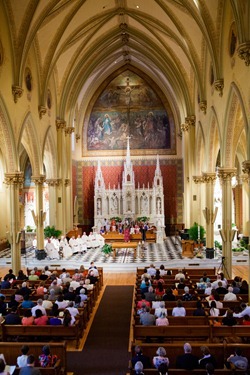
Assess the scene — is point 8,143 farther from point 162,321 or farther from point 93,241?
point 162,321

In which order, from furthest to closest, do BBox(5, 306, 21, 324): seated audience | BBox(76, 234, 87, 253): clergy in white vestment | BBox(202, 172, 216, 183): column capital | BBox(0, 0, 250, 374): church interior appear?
BBox(76, 234, 87, 253): clergy in white vestment
BBox(202, 172, 216, 183): column capital
BBox(0, 0, 250, 374): church interior
BBox(5, 306, 21, 324): seated audience

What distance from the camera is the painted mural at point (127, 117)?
36.4 meters

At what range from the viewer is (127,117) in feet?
120

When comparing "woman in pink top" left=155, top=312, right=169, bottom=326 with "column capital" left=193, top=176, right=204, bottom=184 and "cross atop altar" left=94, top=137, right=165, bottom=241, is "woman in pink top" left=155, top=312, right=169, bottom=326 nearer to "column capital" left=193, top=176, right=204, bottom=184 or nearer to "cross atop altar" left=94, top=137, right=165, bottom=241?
"column capital" left=193, top=176, right=204, bottom=184

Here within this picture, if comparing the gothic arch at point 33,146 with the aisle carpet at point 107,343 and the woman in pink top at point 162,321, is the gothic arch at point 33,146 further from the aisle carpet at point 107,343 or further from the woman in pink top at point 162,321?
the woman in pink top at point 162,321

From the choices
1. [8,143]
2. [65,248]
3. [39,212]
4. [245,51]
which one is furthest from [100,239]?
[245,51]

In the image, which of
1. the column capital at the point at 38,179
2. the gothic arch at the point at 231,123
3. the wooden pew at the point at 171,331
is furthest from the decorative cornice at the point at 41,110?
the wooden pew at the point at 171,331

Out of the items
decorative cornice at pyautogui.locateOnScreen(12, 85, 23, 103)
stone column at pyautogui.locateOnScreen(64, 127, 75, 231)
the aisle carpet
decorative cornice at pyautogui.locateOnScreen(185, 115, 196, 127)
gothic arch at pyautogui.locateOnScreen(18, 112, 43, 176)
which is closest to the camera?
the aisle carpet

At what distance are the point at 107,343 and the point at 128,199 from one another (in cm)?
2388

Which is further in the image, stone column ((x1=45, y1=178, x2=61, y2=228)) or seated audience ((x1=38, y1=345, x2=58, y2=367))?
stone column ((x1=45, y1=178, x2=61, y2=228))

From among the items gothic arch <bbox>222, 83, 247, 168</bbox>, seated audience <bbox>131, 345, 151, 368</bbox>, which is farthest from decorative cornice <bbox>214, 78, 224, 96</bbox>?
seated audience <bbox>131, 345, 151, 368</bbox>

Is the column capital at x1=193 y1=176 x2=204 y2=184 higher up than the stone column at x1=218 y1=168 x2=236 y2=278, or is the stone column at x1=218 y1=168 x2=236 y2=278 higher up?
the column capital at x1=193 y1=176 x2=204 y2=184

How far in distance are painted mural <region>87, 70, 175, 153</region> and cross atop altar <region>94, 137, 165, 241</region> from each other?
2.37 metres

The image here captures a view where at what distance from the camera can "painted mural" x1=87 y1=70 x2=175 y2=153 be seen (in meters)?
36.4
